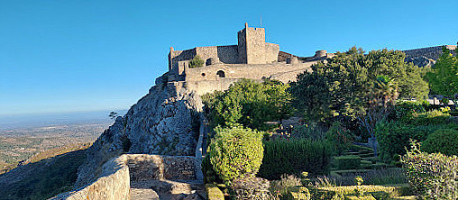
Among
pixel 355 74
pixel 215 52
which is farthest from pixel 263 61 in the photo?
pixel 355 74

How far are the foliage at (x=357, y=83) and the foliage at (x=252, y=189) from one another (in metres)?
11.2

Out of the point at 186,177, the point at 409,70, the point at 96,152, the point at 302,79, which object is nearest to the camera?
the point at 186,177

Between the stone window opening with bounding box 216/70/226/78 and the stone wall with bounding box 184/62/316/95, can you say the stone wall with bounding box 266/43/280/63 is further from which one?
the stone window opening with bounding box 216/70/226/78

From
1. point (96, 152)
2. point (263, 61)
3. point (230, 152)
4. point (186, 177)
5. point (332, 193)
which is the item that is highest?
point (263, 61)

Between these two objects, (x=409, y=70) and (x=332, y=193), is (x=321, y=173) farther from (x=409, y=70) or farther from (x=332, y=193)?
(x=409, y=70)

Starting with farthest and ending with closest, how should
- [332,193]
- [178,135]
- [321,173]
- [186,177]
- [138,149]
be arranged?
[138,149]
[178,135]
[186,177]
[321,173]
[332,193]

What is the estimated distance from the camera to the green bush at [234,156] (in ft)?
24.8

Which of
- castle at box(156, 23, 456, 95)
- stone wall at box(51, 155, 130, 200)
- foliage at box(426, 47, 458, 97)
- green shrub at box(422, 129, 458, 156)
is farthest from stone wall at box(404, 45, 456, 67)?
stone wall at box(51, 155, 130, 200)

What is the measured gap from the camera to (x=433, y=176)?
5.02m

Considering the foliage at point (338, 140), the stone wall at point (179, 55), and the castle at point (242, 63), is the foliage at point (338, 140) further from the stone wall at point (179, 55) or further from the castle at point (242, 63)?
the stone wall at point (179, 55)

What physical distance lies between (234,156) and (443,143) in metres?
7.05

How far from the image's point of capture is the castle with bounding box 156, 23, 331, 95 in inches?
1305

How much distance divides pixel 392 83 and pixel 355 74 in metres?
2.19

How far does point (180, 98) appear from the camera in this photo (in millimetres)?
27906
